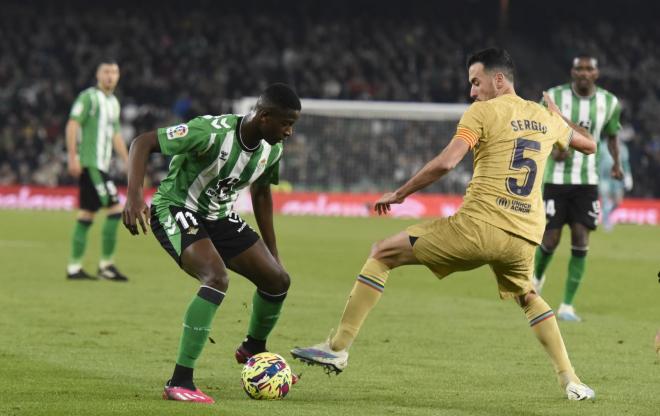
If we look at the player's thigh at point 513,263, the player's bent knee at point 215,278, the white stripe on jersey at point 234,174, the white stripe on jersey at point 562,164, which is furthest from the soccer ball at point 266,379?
the white stripe on jersey at point 562,164

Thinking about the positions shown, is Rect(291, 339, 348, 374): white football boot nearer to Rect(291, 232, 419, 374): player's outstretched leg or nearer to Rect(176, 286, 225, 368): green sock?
Rect(291, 232, 419, 374): player's outstretched leg

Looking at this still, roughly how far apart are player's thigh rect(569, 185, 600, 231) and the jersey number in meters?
5.00

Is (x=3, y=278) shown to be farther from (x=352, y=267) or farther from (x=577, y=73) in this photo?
(x=577, y=73)

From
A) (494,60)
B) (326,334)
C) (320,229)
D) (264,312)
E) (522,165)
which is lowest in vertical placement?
(320,229)

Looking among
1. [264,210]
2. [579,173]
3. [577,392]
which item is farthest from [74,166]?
[577,392]

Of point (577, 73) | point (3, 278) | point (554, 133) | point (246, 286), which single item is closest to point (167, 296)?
point (246, 286)

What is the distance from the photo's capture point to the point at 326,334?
34.6ft

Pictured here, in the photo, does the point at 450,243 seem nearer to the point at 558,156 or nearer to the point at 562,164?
the point at 558,156

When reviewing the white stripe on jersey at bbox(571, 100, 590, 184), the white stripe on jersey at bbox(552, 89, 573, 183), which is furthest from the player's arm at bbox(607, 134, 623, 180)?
the white stripe on jersey at bbox(552, 89, 573, 183)

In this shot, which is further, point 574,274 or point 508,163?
point 574,274

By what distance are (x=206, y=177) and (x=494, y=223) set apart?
5.78 feet

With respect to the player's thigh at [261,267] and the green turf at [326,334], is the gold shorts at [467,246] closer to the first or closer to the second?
the green turf at [326,334]

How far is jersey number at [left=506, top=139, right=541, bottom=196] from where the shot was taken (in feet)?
23.4

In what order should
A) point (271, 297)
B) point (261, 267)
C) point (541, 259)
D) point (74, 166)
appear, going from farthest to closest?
1. point (74, 166)
2. point (541, 259)
3. point (271, 297)
4. point (261, 267)
